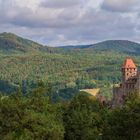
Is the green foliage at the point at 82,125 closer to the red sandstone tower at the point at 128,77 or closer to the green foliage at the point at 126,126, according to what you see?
the green foliage at the point at 126,126

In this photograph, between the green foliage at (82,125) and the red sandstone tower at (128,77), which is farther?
the red sandstone tower at (128,77)

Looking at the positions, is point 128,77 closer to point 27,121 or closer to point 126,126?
point 126,126

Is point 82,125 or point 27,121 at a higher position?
point 27,121

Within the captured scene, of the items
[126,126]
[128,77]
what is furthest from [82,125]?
[128,77]

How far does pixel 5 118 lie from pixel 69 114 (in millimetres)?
19433

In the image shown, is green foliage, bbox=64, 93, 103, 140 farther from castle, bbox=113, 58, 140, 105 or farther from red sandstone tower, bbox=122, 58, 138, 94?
red sandstone tower, bbox=122, 58, 138, 94

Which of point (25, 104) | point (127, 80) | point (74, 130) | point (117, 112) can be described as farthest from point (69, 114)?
point (127, 80)

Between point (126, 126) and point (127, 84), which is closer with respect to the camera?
point (126, 126)

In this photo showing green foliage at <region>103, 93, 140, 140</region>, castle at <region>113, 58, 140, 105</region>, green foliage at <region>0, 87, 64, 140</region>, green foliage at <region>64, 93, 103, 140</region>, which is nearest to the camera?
green foliage at <region>0, 87, 64, 140</region>

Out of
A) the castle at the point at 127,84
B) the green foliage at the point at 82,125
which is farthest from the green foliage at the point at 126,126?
the castle at the point at 127,84

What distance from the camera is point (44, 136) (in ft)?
208

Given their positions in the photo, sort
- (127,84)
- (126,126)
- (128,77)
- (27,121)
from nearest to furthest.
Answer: (27,121) → (126,126) → (127,84) → (128,77)

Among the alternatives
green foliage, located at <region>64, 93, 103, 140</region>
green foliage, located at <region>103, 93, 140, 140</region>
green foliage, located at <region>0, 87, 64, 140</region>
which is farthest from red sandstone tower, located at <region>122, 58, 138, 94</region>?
green foliage, located at <region>0, 87, 64, 140</region>

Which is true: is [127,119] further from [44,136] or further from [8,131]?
[8,131]
